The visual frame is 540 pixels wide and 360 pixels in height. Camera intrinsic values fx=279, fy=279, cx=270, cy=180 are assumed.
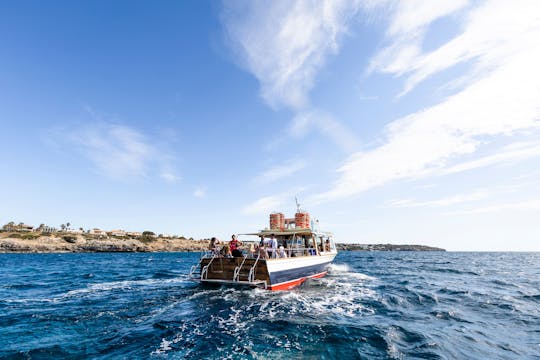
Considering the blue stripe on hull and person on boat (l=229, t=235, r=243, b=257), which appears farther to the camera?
person on boat (l=229, t=235, r=243, b=257)

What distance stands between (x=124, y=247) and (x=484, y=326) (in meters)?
123

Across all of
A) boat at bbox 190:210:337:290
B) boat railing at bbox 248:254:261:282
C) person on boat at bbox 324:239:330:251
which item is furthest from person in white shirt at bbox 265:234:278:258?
person on boat at bbox 324:239:330:251

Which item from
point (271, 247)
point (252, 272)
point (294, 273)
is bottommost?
point (294, 273)

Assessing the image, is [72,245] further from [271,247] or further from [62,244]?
[271,247]

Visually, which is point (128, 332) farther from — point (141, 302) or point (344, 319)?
point (344, 319)

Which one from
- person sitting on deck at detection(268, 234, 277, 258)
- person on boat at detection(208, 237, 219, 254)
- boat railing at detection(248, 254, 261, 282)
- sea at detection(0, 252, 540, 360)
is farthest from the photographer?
person sitting on deck at detection(268, 234, 277, 258)

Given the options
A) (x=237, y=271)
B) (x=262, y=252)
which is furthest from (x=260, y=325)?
(x=262, y=252)

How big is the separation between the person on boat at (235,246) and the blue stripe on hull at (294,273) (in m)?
2.38

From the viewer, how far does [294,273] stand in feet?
59.2

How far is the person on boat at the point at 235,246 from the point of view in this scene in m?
16.5

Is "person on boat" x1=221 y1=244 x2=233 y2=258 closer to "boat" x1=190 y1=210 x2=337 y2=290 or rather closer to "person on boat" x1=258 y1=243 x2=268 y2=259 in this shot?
"boat" x1=190 y1=210 x2=337 y2=290

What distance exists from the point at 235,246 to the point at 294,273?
4.29 m

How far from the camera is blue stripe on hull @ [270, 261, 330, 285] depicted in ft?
52.2

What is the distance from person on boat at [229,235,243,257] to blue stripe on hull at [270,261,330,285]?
2.38 m
